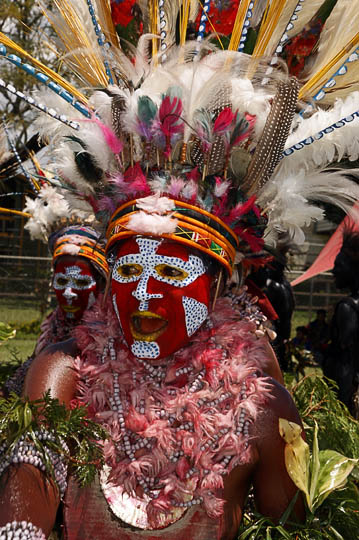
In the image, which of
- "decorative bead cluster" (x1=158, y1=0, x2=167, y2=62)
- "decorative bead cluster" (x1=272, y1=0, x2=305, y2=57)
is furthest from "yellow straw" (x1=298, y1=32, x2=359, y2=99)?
"decorative bead cluster" (x1=158, y1=0, x2=167, y2=62)

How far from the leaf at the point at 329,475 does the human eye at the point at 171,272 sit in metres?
0.73

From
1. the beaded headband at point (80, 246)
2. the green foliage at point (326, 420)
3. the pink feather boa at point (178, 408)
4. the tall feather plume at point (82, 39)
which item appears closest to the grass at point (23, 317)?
the beaded headband at point (80, 246)

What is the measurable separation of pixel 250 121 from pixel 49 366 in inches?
40.9

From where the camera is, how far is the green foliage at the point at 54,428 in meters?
1.79

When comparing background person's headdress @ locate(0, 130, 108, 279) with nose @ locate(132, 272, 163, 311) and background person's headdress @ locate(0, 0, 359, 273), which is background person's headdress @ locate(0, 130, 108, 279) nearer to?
background person's headdress @ locate(0, 0, 359, 273)

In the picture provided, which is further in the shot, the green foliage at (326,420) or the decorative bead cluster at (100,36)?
the green foliage at (326,420)

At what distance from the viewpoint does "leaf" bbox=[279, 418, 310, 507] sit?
1991mm

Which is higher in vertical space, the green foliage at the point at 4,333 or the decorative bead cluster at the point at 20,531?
the green foliage at the point at 4,333

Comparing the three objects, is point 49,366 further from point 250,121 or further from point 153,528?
point 250,121

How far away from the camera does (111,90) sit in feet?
7.13

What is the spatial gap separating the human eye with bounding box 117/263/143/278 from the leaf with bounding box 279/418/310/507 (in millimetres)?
650

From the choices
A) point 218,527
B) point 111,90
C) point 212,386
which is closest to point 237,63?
point 111,90

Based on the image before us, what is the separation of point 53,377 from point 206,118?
96 centimetres

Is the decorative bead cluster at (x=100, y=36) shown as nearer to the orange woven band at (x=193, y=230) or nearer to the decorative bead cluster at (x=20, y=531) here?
the orange woven band at (x=193, y=230)
